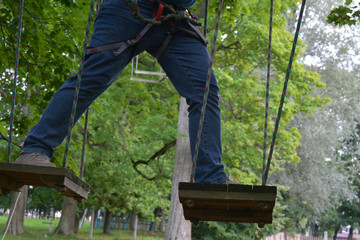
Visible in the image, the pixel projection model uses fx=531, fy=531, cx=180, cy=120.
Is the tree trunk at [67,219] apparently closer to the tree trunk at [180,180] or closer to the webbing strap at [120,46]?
the tree trunk at [180,180]

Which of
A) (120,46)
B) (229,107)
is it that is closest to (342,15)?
(120,46)

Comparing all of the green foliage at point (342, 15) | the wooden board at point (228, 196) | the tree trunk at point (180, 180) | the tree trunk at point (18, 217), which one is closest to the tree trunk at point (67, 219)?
the tree trunk at point (18, 217)

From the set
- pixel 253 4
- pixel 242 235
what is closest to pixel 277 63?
pixel 253 4

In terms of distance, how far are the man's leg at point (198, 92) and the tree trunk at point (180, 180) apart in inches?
446

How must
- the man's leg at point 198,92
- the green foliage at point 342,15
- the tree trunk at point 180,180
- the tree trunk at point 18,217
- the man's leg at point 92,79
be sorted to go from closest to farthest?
the man's leg at point 92,79 → the man's leg at point 198,92 → the green foliage at point 342,15 → the tree trunk at point 180,180 → the tree trunk at point 18,217

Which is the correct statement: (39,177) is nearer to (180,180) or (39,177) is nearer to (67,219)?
(180,180)

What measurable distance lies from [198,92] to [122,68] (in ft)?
1.41

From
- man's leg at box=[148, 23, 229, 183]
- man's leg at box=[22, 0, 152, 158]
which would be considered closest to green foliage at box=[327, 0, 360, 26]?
man's leg at box=[148, 23, 229, 183]

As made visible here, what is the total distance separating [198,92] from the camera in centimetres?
288

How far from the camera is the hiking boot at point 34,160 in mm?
2523

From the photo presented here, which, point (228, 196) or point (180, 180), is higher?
point (180, 180)

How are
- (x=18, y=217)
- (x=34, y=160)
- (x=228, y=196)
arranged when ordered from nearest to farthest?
(x=228, y=196) < (x=34, y=160) < (x=18, y=217)

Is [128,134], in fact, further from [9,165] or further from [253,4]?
[9,165]

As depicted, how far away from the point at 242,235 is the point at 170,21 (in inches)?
780
